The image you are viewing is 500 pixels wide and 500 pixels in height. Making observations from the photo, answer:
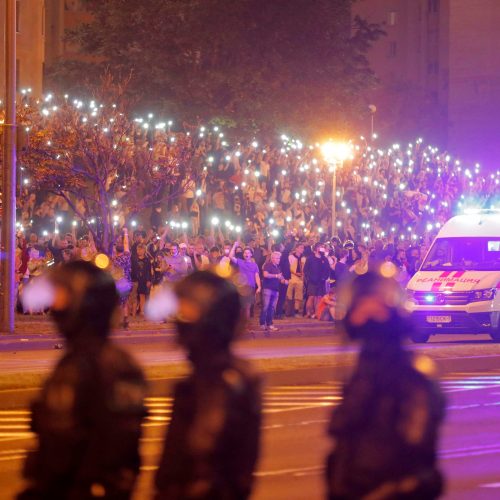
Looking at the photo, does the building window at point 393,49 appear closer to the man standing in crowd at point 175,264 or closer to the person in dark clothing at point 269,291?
the person in dark clothing at point 269,291

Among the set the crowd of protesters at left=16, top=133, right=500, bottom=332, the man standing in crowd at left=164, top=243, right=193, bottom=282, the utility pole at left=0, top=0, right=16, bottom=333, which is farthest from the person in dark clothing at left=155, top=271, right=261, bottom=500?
the man standing in crowd at left=164, top=243, right=193, bottom=282

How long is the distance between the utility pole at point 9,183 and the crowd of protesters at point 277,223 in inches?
58.2

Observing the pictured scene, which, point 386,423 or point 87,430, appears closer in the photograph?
point 87,430

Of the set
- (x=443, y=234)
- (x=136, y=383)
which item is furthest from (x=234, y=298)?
A: (x=443, y=234)

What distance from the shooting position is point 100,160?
112 feet

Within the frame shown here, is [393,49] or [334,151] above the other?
[393,49]

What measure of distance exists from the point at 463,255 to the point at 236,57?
31.2 metres

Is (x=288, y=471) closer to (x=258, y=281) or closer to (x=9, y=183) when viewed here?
(x=9, y=183)

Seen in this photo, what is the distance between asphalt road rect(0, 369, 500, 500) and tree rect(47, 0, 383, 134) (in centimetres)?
3771

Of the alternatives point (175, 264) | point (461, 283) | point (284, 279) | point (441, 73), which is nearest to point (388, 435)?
point (461, 283)

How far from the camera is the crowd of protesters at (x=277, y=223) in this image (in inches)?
1172

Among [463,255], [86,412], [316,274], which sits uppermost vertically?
[463,255]

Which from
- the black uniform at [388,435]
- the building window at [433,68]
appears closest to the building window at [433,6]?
the building window at [433,68]

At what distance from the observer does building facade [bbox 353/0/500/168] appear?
3593 inches
